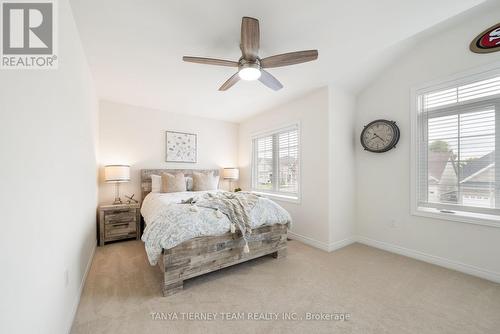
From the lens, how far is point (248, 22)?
5.23 ft

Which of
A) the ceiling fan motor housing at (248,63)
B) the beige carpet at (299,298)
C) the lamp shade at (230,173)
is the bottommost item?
the beige carpet at (299,298)

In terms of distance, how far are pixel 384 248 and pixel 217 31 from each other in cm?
374

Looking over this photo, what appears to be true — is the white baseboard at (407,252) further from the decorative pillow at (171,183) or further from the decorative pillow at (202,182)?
the decorative pillow at (171,183)

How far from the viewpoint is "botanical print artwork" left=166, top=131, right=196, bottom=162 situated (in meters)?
4.29

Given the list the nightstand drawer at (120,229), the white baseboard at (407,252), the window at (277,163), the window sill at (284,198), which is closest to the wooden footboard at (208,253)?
the white baseboard at (407,252)

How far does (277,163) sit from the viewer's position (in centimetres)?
421

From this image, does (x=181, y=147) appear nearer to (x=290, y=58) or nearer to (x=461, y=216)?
(x=290, y=58)

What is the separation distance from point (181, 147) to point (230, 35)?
287 cm

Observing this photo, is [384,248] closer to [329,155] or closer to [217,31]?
[329,155]

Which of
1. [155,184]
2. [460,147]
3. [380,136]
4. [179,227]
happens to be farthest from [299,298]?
[155,184]

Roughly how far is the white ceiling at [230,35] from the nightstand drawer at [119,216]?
80.0 inches

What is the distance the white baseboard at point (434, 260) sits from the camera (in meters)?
2.21

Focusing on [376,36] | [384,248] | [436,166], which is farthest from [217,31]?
[384,248]

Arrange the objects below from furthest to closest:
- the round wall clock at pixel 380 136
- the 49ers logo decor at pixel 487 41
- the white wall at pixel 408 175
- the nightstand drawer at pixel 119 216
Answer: the nightstand drawer at pixel 119 216 < the round wall clock at pixel 380 136 < the white wall at pixel 408 175 < the 49ers logo decor at pixel 487 41
